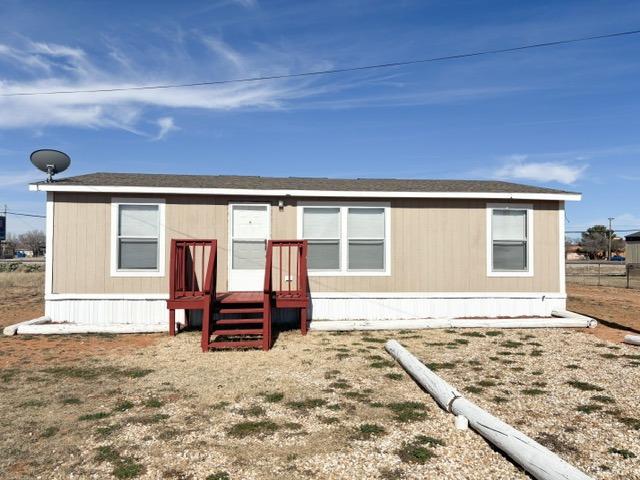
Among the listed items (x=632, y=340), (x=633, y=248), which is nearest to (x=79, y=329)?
(x=632, y=340)

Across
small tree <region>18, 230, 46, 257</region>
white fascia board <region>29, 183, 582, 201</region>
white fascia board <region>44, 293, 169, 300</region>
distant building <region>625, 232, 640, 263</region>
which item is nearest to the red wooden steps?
white fascia board <region>44, 293, 169, 300</region>

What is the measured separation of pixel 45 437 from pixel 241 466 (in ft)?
5.63

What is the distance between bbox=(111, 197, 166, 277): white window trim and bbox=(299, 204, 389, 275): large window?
8.65 feet

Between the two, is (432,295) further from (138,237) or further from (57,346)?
(57,346)

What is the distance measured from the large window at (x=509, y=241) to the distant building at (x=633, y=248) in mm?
26464

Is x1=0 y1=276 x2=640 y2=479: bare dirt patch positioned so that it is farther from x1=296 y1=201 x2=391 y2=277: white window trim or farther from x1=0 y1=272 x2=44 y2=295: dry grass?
x1=0 y1=272 x2=44 y2=295: dry grass

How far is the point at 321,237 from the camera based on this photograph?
29.3ft

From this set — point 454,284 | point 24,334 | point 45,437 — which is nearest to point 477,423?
point 45,437

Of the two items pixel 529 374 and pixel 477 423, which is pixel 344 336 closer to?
pixel 529 374

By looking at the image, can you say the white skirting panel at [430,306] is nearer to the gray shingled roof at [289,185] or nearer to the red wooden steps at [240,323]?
the red wooden steps at [240,323]

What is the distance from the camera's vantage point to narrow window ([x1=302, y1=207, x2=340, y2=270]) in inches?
351

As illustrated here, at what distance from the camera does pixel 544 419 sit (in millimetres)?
4027

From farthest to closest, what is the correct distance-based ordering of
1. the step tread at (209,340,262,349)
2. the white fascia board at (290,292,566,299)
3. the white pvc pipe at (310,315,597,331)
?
the white fascia board at (290,292,566,299)
the white pvc pipe at (310,315,597,331)
the step tread at (209,340,262,349)

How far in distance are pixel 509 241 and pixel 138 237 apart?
289 inches
